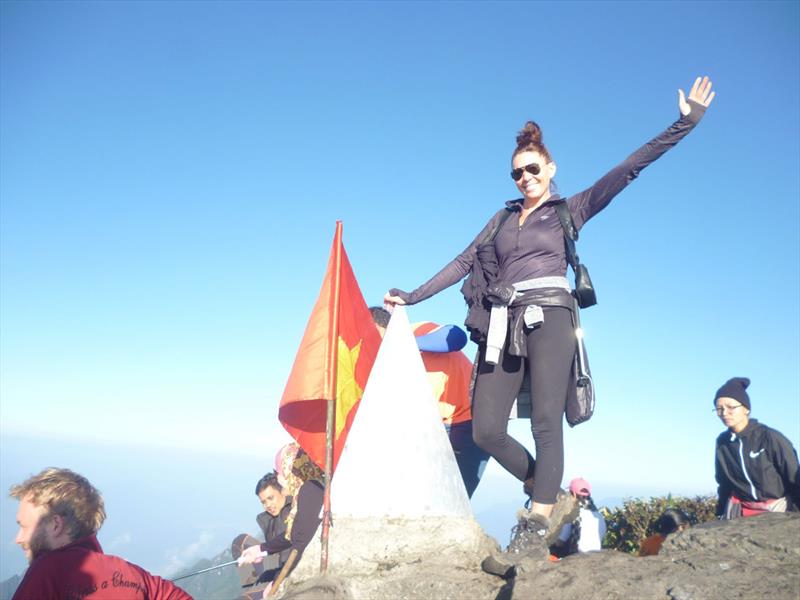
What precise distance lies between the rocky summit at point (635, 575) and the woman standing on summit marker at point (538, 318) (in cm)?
55

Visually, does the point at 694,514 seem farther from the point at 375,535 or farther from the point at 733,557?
the point at 375,535

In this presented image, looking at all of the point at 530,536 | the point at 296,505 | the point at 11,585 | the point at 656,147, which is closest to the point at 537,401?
the point at 530,536

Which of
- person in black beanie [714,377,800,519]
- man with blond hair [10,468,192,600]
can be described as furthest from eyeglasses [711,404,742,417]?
man with blond hair [10,468,192,600]

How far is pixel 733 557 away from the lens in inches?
128

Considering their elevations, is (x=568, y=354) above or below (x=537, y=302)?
below

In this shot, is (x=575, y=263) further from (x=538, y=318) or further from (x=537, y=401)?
(x=537, y=401)

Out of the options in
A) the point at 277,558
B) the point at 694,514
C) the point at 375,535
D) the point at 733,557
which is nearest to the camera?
the point at 733,557

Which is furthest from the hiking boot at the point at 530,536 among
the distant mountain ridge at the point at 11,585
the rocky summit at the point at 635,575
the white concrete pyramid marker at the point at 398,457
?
the distant mountain ridge at the point at 11,585

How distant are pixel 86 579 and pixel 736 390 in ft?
15.7

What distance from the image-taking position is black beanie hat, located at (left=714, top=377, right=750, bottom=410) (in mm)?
4867

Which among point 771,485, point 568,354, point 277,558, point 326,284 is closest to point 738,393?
point 771,485

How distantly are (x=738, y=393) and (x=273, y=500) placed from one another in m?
5.22

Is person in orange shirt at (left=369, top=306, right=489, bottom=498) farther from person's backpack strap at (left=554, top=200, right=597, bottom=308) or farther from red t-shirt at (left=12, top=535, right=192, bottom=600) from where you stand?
red t-shirt at (left=12, top=535, right=192, bottom=600)

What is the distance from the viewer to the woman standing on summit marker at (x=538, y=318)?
13.0ft
